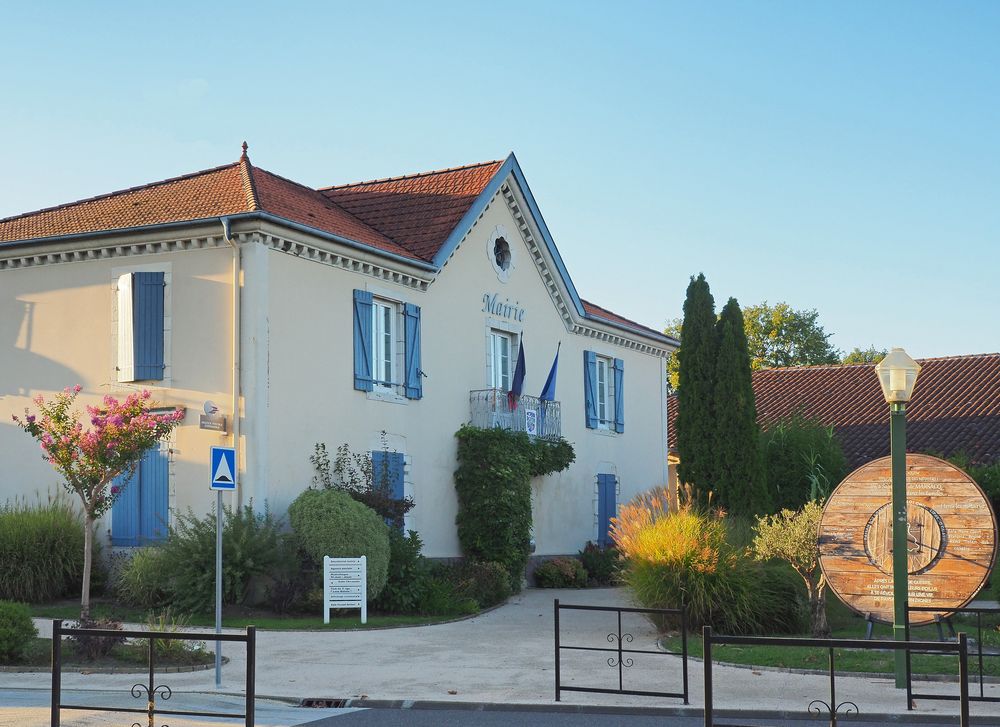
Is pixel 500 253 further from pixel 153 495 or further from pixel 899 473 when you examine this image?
pixel 899 473

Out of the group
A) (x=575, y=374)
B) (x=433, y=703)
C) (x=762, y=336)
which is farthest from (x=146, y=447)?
(x=762, y=336)

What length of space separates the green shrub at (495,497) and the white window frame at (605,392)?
534 cm

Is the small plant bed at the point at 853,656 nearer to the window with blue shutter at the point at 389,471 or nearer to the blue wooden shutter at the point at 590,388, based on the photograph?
the window with blue shutter at the point at 389,471

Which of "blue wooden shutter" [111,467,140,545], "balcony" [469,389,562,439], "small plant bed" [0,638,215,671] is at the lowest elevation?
"small plant bed" [0,638,215,671]

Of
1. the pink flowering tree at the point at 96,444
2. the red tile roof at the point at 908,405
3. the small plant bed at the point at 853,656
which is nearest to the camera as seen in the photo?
the small plant bed at the point at 853,656

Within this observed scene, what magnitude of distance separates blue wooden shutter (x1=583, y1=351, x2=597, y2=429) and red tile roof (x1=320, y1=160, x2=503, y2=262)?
17.8 feet

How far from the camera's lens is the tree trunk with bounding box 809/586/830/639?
586 inches

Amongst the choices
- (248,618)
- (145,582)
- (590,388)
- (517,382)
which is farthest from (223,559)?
(590,388)

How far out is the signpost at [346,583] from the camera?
56.1 ft

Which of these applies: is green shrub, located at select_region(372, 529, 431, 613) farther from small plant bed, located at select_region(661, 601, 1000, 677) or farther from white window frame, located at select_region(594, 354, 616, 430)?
white window frame, located at select_region(594, 354, 616, 430)

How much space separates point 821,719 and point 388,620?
8.56 metres

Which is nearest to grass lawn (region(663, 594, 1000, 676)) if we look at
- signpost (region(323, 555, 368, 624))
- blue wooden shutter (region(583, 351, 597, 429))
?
signpost (region(323, 555, 368, 624))

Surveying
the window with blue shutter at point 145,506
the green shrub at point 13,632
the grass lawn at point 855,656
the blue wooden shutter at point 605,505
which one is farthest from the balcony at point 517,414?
the green shrub at point 13,632

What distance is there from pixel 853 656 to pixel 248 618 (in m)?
8.32
